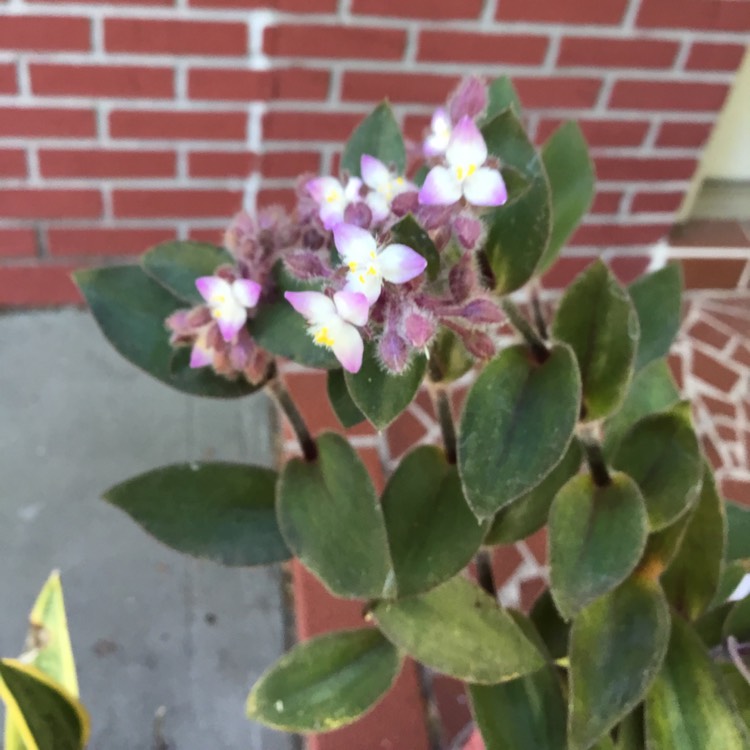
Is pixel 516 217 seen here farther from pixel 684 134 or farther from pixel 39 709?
pixel 684 134

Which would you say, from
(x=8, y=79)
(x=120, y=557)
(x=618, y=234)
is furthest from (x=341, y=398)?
(x=618, y=234)

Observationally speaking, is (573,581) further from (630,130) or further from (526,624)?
(630,130)

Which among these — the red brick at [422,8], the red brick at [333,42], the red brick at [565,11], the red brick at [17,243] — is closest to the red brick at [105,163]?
the red brick at [17,243]

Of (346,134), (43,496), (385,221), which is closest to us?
(385,221)

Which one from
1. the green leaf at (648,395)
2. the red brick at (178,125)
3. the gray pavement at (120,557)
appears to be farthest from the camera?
the red brick at (178,125)

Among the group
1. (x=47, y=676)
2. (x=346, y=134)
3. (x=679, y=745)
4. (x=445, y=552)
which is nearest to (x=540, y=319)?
(x=445, y=552)

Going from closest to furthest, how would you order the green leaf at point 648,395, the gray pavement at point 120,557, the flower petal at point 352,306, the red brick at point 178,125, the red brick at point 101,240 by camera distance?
1. the flower petal at point 352,306
2. the green leaf at point 648,395
3. the gray pavement at point 120,557
4. the red brick at point 178,125
5. the red brick at point 101,240

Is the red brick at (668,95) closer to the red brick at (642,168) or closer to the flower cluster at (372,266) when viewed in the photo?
the red brick at (642,168)
